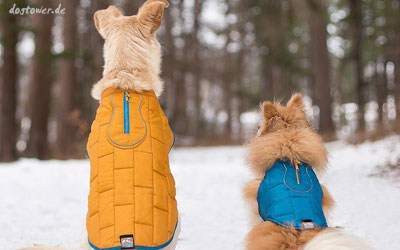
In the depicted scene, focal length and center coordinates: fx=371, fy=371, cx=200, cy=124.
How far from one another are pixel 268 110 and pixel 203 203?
2.41 metres

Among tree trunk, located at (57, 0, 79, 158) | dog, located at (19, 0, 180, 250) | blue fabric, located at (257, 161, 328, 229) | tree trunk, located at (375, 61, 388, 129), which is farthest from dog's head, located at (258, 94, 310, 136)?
A: tree trunk, located at (375, 61, 388, 129)

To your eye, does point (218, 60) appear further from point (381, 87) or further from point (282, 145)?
point (282, 145)

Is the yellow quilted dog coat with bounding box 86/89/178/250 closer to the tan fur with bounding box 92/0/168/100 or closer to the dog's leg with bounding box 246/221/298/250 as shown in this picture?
the tan fur with bounding box 92/0/168/100

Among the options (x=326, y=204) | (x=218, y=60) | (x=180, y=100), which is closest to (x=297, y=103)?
(x=326, y=204)

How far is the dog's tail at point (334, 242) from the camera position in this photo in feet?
7.07

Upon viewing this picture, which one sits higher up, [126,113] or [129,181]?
[126,113]

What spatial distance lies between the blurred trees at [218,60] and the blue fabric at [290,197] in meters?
1.07

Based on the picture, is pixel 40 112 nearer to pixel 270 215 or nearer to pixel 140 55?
pixel 140 55

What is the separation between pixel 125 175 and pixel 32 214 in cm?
303

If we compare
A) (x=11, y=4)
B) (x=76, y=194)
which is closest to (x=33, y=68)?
(x=11, y=4)

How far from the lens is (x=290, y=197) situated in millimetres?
2691

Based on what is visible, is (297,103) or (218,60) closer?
(297,103)

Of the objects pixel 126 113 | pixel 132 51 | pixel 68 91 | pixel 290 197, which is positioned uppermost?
pixel 68 91

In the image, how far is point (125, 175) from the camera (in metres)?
2.40
